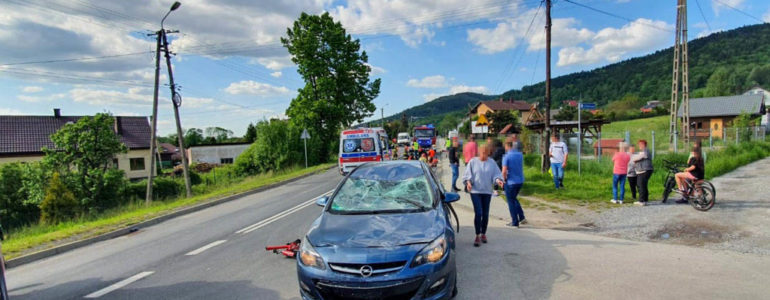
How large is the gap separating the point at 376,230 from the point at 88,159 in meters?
24.6

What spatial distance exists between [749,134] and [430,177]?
27585 mm

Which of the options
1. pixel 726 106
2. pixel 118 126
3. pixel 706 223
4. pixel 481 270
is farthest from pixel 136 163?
pixel 726 106

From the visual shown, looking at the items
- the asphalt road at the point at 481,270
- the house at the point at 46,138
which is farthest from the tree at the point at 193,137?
the asphalt road at the point at 481,270

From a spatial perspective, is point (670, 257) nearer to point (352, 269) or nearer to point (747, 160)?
point (352, 269)

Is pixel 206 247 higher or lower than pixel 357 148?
lower

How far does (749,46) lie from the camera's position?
77375 millimetres

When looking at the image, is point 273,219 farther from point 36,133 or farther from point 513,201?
point 36,133

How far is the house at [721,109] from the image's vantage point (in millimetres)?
47834

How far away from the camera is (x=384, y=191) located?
490cm

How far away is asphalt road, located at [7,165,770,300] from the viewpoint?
4094mm

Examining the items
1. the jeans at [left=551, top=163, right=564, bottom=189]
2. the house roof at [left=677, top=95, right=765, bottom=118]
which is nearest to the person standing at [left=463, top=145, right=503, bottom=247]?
the jeans at [left=551, top=163, right=564, bottom=189]

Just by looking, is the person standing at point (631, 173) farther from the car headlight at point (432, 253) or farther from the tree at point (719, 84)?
the tree at point (719, 84)

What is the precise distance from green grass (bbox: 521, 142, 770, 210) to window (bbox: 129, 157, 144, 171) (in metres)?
41.8

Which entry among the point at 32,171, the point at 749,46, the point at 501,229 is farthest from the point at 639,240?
the point at 749,46
